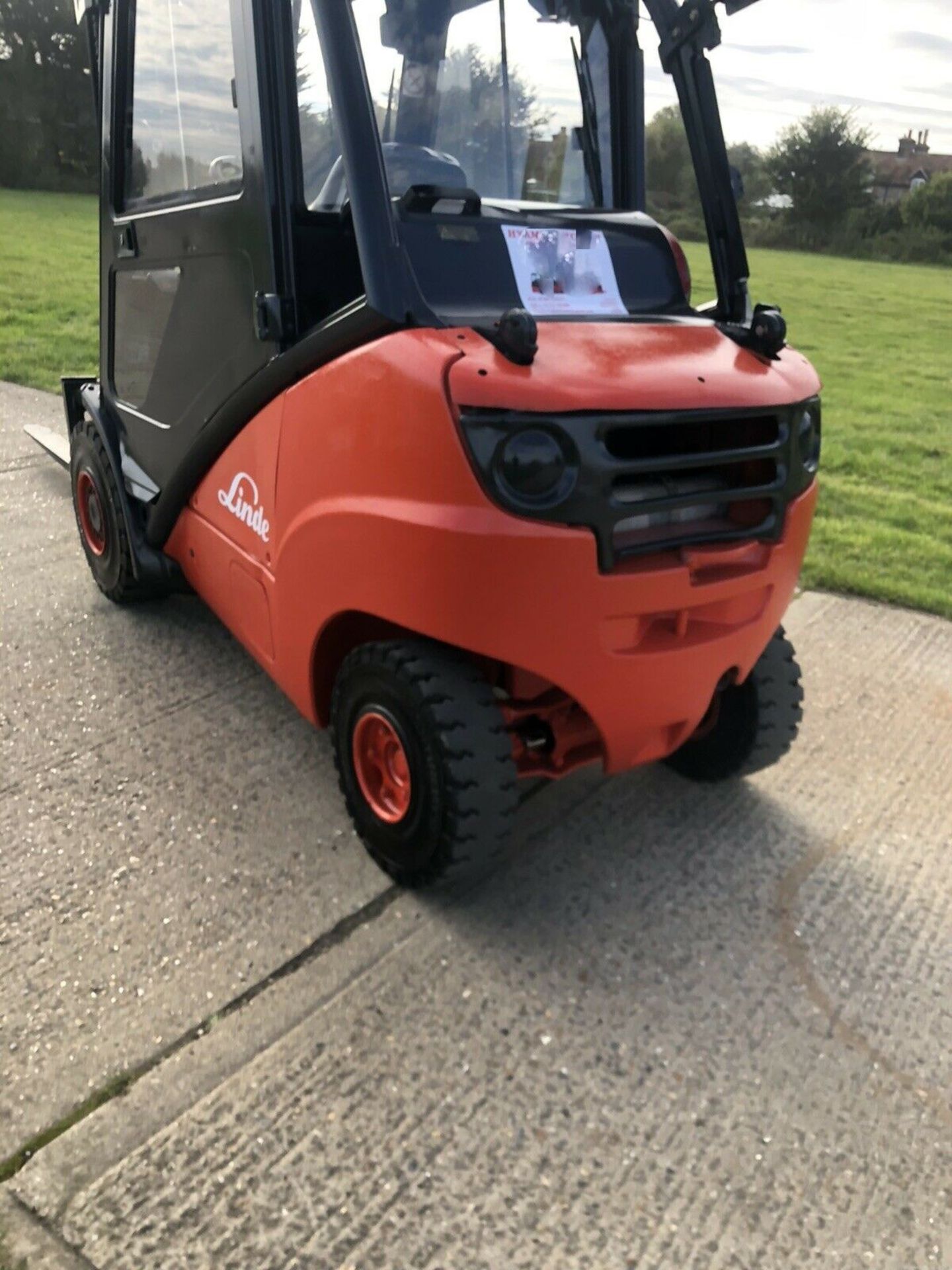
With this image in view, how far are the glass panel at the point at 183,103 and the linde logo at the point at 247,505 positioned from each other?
730 mm

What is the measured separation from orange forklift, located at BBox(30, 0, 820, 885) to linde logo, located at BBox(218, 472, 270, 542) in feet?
0.04

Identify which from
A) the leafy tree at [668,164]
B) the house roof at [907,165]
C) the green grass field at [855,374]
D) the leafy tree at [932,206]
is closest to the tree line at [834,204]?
the leafy tree at [932,206]

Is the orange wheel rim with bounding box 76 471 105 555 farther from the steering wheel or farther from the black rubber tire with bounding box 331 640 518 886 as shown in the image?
the black rubber tire with bounding box 331 640 518 886

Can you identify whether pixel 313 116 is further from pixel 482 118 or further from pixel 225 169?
pixel 482 118

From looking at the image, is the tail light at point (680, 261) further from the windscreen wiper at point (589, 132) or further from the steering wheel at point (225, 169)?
the steering wheel at point (225, 169)

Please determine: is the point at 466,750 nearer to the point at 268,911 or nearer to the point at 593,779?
the point at 268,911

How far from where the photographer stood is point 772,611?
244cm

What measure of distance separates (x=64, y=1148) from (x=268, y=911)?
0.70 metres

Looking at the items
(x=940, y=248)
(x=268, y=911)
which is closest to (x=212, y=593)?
(x=268, y=911)

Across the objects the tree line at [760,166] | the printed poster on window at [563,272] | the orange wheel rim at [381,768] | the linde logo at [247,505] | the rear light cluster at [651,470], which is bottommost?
the orange wheel rim at [381,768]

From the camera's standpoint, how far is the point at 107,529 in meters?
3.82

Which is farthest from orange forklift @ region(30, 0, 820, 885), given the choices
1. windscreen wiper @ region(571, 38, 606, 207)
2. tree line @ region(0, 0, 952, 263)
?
tree line @ region(0, 0, 952, 263)

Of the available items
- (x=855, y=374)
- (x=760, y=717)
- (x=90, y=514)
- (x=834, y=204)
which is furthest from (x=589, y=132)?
(x=834, y=204)

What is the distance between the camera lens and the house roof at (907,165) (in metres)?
65.9
